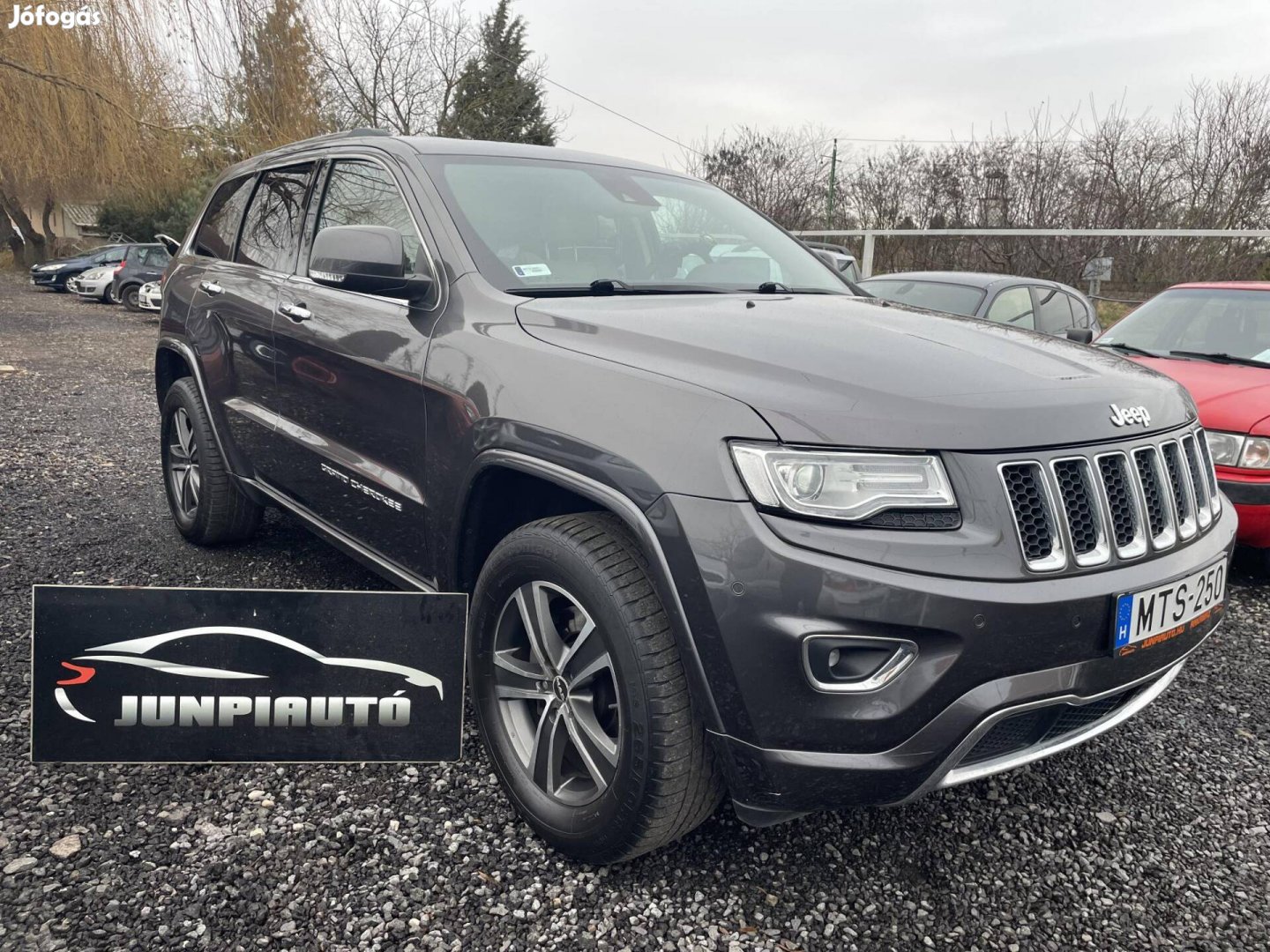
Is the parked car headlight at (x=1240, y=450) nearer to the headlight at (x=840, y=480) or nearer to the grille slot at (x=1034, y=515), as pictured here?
the grille slot at (x=1034, y=515)

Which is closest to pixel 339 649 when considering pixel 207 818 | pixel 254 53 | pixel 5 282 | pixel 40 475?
pixel 207 818

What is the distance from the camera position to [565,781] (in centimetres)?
225

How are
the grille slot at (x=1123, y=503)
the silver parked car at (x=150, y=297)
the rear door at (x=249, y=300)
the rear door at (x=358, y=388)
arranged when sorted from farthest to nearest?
the silver parked car at (x=150, y=297) → the rear door at (x=249, y=300) → the rear door at (x=358, y=388) → the grille slot at (x=1123, y=503)

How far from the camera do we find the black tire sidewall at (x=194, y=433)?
400 cm

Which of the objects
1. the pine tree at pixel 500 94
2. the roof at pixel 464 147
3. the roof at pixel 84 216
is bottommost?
the roof at pixel 464 147

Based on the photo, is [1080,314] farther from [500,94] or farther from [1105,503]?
[500,94]

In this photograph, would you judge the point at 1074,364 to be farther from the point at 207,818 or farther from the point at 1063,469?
the point at 207,818

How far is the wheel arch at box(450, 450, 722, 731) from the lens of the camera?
1846mm

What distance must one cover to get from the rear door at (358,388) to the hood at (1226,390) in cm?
296

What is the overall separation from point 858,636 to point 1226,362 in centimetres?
416

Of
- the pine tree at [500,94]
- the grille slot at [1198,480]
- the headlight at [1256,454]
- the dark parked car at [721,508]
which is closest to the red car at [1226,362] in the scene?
the headlight at [1256,454]

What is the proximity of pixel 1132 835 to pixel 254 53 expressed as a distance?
359 inches

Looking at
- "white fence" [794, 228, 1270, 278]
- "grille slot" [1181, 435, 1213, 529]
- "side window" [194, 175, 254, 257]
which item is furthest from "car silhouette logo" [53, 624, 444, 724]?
"white fence" [794, 228, 1270, 278]

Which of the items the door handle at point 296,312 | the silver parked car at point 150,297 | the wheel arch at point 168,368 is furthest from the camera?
the silver parked car at point 150,297
